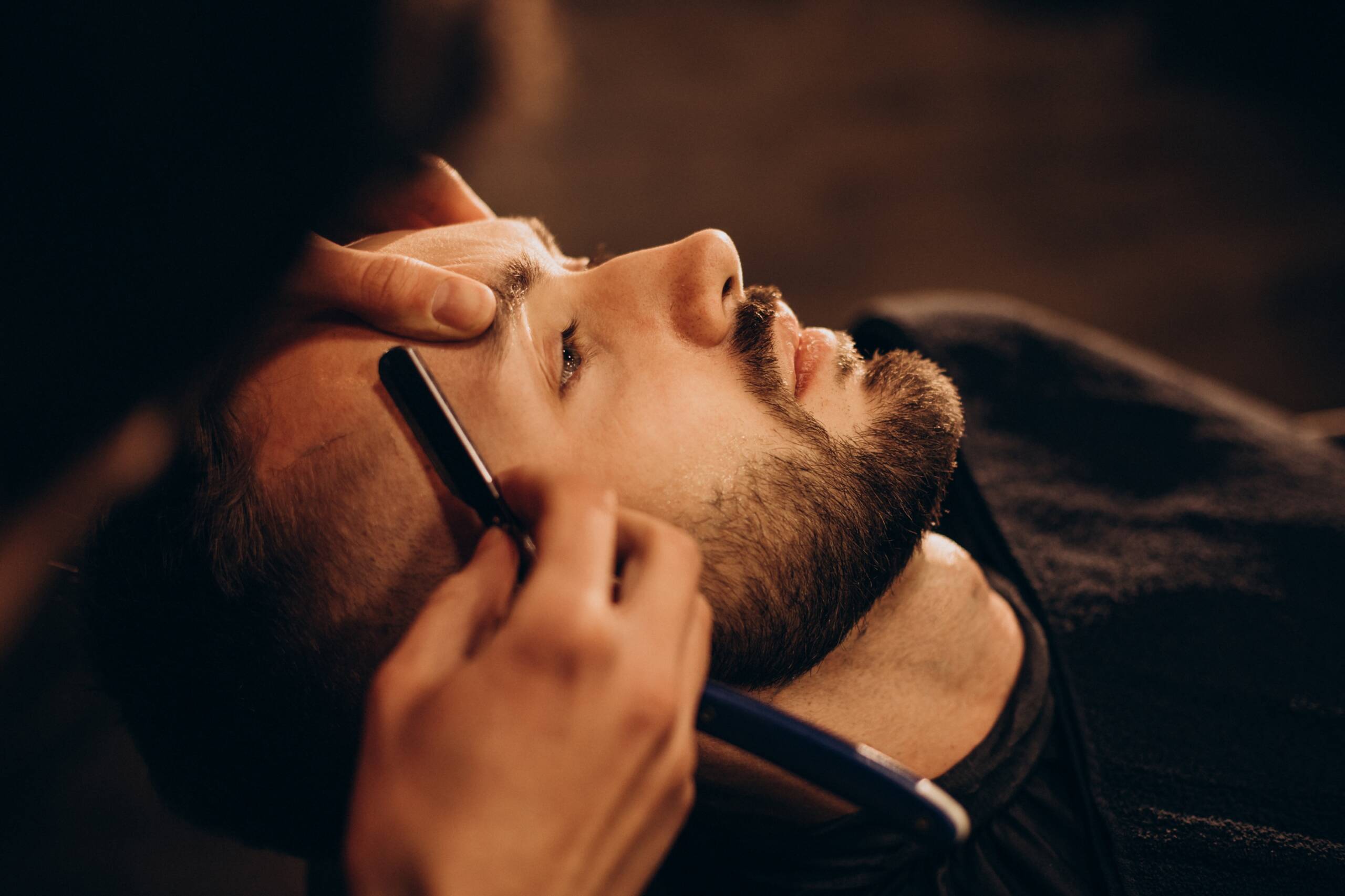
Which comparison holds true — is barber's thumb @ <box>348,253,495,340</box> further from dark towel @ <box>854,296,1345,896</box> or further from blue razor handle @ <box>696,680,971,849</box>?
dark towel @ <box>854,296,1345,896</box>

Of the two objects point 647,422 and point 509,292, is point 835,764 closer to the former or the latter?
point 647,422

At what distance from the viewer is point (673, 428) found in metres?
0.65

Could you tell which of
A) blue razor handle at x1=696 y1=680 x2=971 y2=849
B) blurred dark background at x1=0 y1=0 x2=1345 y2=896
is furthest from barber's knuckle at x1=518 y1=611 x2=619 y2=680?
blurred dark background at x1=0 y1=0 x2=1345 y2=896

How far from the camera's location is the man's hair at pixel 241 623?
64 cm

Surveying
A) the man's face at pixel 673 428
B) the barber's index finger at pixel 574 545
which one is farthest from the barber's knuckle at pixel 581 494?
the man's face at pixel 673 428

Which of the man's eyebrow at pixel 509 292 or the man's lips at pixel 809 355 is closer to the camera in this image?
the man's eyebrow at pixel 509 292

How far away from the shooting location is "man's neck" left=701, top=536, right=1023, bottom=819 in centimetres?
74

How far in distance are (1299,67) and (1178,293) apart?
1156mm

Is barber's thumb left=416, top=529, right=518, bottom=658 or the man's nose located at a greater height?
the man's nose

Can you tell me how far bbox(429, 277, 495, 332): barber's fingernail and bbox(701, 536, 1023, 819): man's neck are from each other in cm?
44

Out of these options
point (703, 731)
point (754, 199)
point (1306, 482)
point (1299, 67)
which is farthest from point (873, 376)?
point (1299, 67)

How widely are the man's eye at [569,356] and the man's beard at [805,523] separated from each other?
0.16m

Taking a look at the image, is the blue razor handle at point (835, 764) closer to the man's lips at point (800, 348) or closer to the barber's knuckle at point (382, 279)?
the man's lips at point (800, 348)

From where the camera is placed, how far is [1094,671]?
938mm
